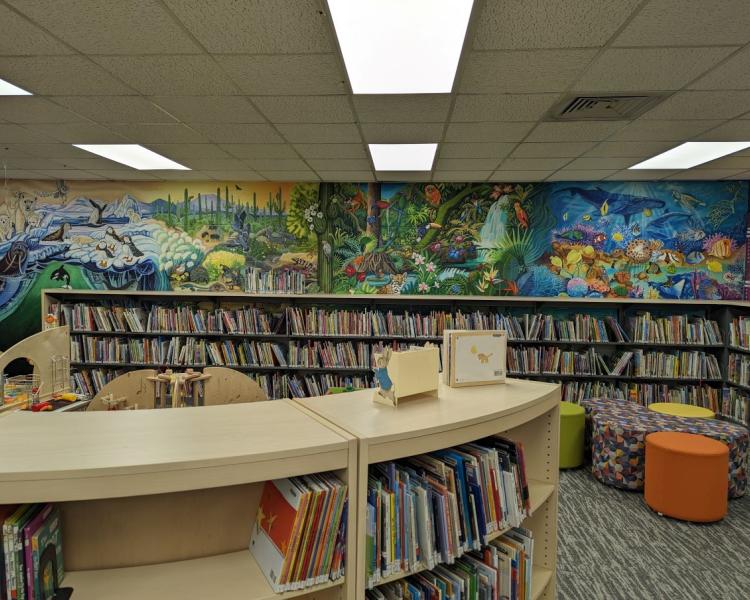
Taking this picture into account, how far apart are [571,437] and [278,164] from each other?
3.63m

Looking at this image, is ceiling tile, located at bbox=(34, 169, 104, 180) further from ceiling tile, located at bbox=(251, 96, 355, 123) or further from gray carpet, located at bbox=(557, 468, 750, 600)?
gray carpet, located at bbox=(557, 468, 750, 600)

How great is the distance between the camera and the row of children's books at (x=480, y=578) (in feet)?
4.49

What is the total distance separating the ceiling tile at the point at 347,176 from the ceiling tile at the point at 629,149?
215cm

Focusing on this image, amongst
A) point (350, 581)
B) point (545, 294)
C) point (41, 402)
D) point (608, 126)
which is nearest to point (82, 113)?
point (41, 402)

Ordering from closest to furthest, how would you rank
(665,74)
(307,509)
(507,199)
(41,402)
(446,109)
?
(307,509) < (665,74) < (446,109) < (41,402) < (507,199)

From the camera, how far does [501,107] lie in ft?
9.66

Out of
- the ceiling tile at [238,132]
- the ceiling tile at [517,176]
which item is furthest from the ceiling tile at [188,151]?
the ceiling tile at [517,176]

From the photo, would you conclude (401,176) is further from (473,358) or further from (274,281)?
(473,358)

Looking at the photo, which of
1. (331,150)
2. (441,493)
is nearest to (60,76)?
(331,150)

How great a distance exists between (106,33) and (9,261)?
4.82 m

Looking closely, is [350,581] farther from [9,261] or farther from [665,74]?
[9,261]

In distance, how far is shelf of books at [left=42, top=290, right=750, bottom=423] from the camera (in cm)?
506

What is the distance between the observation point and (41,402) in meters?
3.25

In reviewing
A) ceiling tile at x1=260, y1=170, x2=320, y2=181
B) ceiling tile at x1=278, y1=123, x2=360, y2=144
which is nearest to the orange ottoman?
ceiling tile at x1=278, y1=123, x2=360, y2=144
